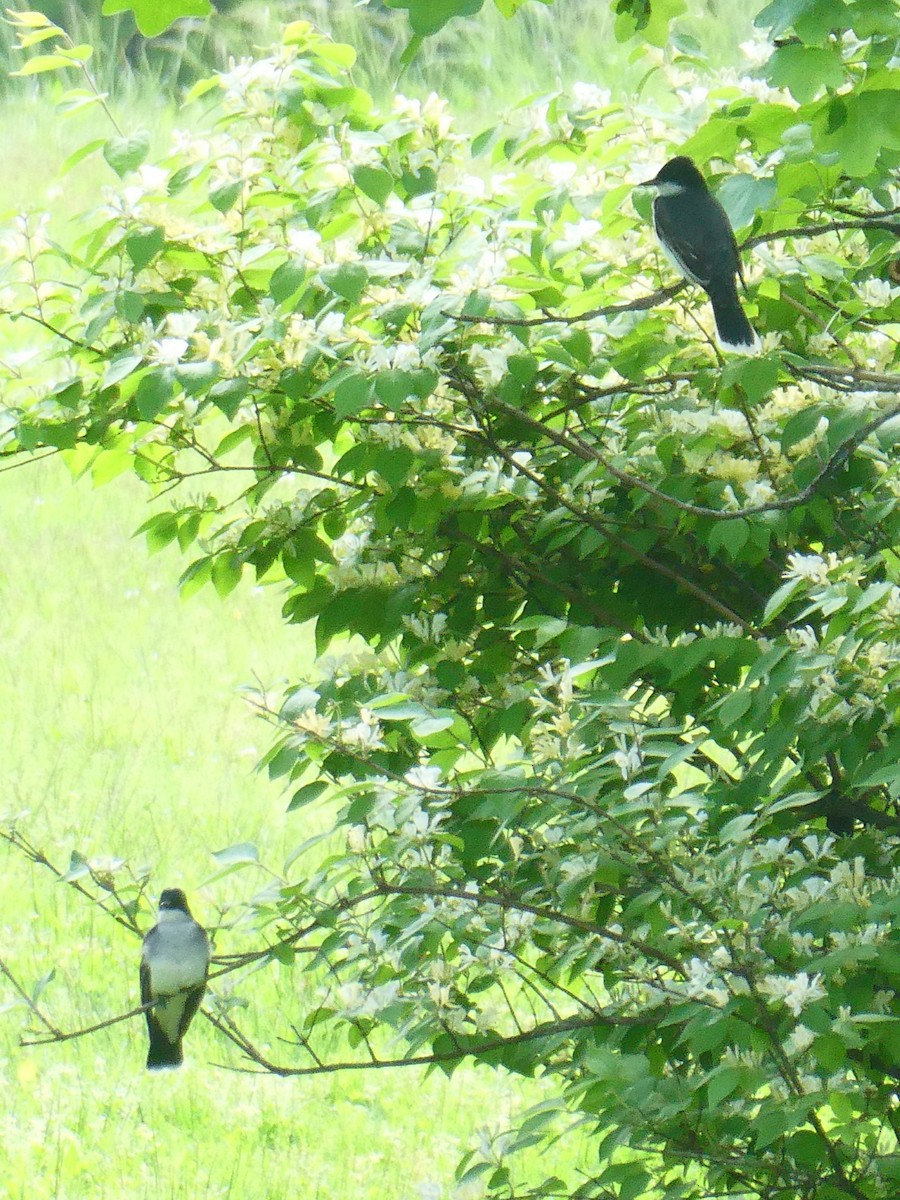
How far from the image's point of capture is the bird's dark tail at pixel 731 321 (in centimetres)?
232

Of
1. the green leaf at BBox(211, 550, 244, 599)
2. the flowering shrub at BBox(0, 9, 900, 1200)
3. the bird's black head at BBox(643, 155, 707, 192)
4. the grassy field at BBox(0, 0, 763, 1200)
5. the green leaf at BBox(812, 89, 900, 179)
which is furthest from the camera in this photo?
the grassy field at BBox(0, 0, 763, 1200)

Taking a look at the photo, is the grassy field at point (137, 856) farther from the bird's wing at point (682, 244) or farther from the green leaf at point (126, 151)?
the bird's wing at point (682, 244)

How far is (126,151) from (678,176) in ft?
2.97

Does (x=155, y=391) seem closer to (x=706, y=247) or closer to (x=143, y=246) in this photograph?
(x=143, y=246)

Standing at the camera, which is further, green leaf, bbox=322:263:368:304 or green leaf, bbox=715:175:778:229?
green leaf, bbox=322:263:368:304

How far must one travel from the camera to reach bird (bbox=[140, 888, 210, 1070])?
9.34 feet

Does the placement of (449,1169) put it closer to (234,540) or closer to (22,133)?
(234,540)

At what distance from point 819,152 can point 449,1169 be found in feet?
8.31

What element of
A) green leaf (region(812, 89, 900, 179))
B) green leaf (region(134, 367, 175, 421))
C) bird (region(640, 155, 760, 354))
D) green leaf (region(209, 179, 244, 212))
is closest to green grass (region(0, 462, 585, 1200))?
green leaf (region(134, 367, 175, 421))

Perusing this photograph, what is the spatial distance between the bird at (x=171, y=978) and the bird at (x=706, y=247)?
1406 mm

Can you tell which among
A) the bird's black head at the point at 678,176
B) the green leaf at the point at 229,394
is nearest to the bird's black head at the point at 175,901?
the green leaf at the point at 229,394

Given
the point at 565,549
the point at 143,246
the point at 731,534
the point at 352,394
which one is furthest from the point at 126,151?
the point at 731,534

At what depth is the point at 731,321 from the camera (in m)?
2.36

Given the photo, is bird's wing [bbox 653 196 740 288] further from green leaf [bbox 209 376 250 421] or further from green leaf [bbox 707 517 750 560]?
green leaf [bbox 209 376 250 421]
